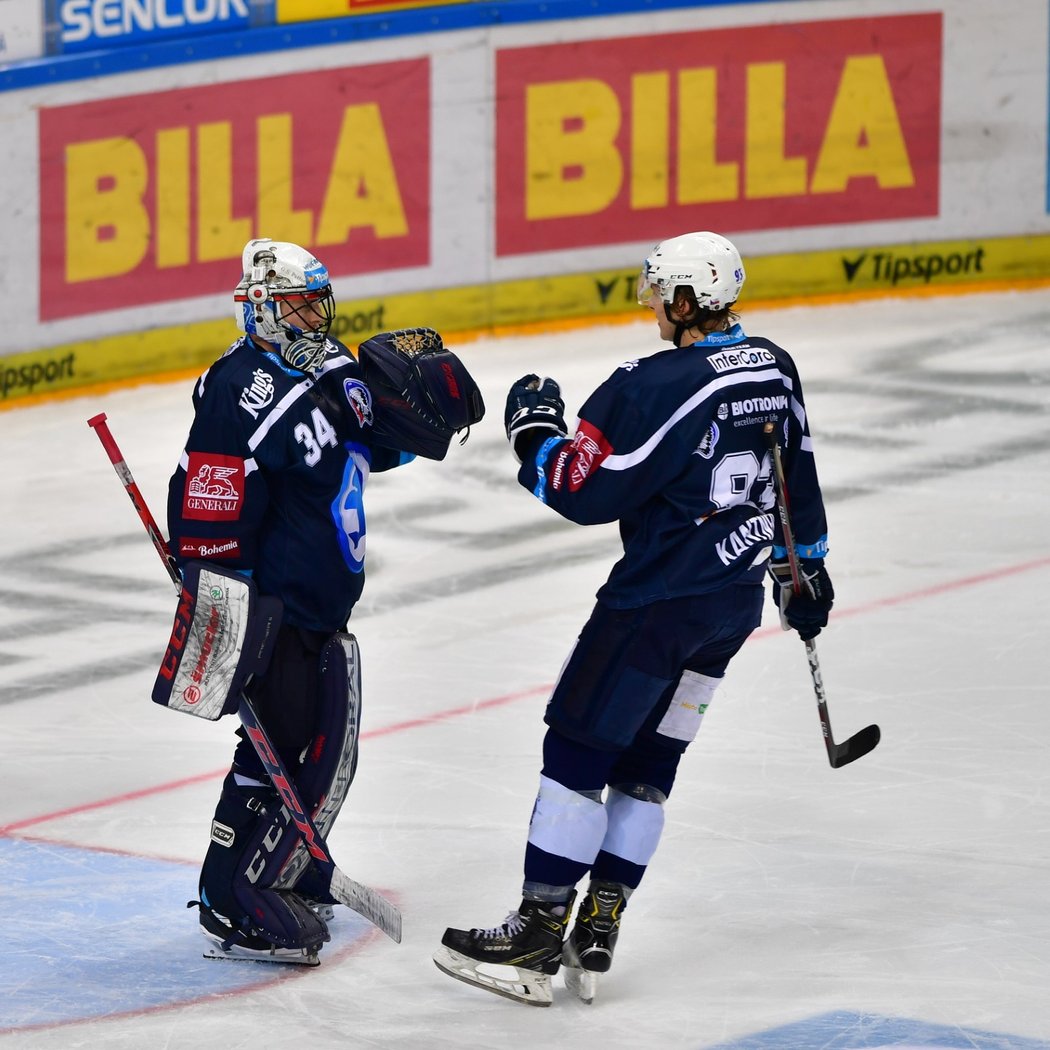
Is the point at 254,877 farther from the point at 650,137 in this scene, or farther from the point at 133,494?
the point at 650,137

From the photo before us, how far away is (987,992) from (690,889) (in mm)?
941

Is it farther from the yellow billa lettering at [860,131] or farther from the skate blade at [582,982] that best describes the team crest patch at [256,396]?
the yellow billa lettering at [860,131]

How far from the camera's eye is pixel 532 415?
521cm

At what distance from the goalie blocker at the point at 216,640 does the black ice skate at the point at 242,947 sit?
52 cm

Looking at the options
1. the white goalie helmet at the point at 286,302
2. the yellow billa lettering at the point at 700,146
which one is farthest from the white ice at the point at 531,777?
the yellow billa lettering at the point at 700,146

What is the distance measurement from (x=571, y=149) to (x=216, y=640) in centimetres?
766

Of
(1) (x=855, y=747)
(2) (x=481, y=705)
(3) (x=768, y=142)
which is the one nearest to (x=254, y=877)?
(1) (x=855, y=747)

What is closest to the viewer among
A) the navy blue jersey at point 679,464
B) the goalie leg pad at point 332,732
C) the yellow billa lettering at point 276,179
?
the navy blue jersey at point 679,464

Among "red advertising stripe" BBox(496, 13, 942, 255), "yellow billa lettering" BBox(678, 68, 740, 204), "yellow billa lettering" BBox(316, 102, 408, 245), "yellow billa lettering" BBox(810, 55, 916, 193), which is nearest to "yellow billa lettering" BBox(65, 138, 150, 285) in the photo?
"yellow billa lettering" BBox(316, 102, 408, 245)

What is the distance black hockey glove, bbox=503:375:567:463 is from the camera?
17.1 ft

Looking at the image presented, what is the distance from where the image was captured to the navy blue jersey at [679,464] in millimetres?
5039

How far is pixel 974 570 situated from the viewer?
29.0 feet

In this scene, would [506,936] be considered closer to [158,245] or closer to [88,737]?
[88,737]

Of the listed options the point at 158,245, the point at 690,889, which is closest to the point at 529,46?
the point at 158,245
